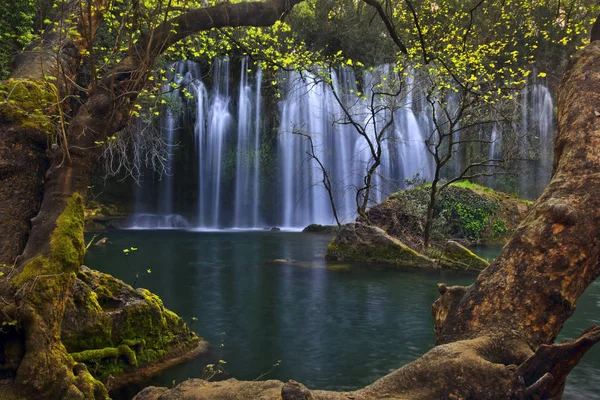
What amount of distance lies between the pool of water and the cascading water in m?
13.9

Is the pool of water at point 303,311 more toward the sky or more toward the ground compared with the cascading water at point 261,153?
more toward the ground

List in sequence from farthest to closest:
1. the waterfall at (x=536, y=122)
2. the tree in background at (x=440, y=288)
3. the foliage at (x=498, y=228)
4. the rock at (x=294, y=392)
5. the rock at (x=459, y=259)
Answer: the waterfall at (x=536, y=122), the foliage at (x=498, y=228), the rock at (x=459, y=259), the tree in background at (x=440, y=288), the rock at (x=294, y=392)

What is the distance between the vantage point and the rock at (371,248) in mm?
14784

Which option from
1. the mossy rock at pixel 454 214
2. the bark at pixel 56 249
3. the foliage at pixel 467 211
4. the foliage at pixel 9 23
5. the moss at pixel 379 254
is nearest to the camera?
the bark at pixel 56 249

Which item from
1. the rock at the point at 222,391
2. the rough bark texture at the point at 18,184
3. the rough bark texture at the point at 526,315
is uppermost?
the rough bark texture at the point at 18,184

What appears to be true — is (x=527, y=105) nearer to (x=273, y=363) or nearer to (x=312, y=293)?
(x=312, y=293)

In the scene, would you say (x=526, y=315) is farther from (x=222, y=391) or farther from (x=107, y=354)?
(x=107, y=354)

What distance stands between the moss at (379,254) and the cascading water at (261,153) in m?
14.4

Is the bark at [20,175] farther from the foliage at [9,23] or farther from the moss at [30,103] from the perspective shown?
the foliage at [9,23]

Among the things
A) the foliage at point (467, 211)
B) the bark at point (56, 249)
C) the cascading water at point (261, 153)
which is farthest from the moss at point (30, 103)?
the cascading water at point (261, 153)

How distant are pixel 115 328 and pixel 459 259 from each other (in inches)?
429

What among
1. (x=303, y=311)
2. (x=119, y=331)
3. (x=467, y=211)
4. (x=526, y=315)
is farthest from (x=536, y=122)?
(x=526, y=315)

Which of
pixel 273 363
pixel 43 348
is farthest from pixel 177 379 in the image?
pixel 43 348

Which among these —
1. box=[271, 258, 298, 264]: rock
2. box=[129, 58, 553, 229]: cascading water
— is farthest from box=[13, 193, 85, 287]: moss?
box=[129, 58, 553, 229]: cascading water
